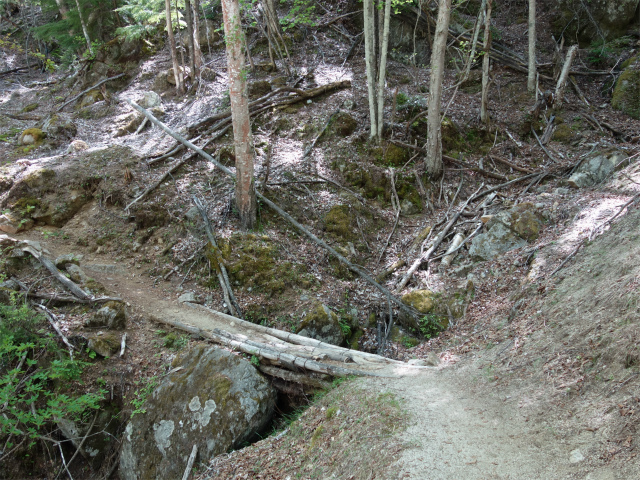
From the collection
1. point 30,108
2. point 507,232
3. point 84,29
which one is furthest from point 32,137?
point 507,232

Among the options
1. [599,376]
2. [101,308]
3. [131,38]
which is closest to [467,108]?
[599,376]

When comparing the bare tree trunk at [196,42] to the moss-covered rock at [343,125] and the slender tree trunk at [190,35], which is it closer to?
the slender tree trunk at [190,35]

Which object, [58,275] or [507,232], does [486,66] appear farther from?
[58,275]

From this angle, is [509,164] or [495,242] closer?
[495,242]

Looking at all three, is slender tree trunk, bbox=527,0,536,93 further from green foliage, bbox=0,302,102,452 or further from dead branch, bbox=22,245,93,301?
green foliage, bbox=0,302,102,452

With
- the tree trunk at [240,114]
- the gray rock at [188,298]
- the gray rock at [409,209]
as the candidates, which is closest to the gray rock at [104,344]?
the gray rock at [188,298]

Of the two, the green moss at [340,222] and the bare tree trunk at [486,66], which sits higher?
the bare tree trunk at [486,66]

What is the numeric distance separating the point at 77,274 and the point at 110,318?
1.66 meters

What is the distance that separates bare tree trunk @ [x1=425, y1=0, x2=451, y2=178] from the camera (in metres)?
9.90

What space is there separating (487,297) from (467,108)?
28.5 ft

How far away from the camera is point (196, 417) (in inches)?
230

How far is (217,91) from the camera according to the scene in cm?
1520

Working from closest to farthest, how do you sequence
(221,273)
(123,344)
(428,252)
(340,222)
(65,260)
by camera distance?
(123,344)
(65,260)
(221,273)
(428,252)
(340,222)

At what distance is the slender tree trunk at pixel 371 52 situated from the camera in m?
11.1
